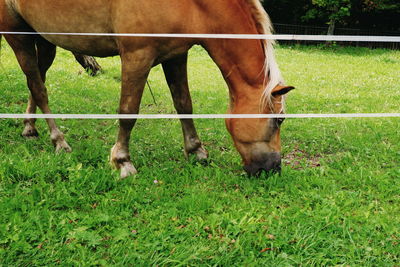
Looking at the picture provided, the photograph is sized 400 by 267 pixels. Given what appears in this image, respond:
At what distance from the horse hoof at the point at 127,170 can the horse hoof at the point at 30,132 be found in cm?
158

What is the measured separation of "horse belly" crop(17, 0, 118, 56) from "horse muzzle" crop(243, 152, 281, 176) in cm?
167

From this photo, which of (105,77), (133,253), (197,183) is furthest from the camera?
(105,77)

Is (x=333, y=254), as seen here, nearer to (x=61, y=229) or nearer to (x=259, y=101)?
(x=259, y=101)

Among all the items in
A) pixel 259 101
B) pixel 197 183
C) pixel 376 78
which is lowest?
pixel 376 78

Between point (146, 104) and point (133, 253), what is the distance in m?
4.55

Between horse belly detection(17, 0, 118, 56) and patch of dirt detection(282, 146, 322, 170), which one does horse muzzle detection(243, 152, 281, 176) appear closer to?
patch of dirt detection(282, 146, 322, 170)

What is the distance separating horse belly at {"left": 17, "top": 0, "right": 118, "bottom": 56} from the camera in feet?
11.9

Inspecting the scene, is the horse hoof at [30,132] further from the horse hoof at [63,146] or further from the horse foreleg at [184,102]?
the horse foreleg at [184,102]

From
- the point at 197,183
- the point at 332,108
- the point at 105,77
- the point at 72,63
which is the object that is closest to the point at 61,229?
the point at 197,183

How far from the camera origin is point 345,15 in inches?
910

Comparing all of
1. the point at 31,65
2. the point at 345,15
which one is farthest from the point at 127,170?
the point at 345,15

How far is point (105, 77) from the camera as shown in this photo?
29.0 feet

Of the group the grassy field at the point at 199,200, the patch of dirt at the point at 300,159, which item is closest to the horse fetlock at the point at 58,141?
the grassy field at the point at 199,200

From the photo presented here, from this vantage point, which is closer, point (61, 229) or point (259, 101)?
point (61, 229)
